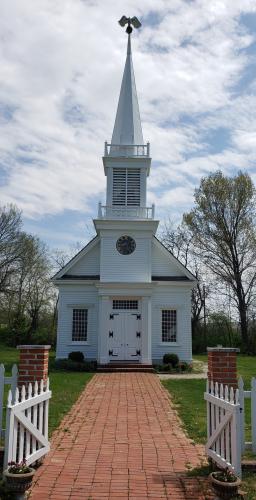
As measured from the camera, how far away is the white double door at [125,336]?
21.8 m

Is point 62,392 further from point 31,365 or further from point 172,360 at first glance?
point 172,360

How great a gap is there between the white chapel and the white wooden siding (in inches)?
2.0

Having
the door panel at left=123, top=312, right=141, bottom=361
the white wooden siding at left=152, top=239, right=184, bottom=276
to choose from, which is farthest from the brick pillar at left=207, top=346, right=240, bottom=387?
the white wooden siding at left=152, top=239, right=184, bottom=276

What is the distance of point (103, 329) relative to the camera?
71.1 feet

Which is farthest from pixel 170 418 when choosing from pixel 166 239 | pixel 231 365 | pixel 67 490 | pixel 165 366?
pixel 166 239

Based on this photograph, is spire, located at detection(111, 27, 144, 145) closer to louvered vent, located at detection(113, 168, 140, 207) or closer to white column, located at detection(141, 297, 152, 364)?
louvered vent, located at detection(113, 168, 140, 207)

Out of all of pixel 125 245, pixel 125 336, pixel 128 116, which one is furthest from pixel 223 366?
pixel 128 116

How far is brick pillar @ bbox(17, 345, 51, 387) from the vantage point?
22.0 ft

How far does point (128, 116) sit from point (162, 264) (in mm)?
8290

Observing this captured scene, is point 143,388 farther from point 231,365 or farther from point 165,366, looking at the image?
point 231,365

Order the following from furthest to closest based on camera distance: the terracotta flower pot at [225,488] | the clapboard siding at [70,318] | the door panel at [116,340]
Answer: the clapboard siding at [70,318] → the door panel at [116,340] → the terracotta flower pot at [225,488]

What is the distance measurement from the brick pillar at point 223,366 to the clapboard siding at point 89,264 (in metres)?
17.5

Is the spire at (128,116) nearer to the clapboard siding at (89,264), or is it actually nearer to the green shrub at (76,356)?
the clapboard siding at (89,264)

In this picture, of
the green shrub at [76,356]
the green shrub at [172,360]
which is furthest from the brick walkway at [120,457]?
the green shrub at [76,356]
